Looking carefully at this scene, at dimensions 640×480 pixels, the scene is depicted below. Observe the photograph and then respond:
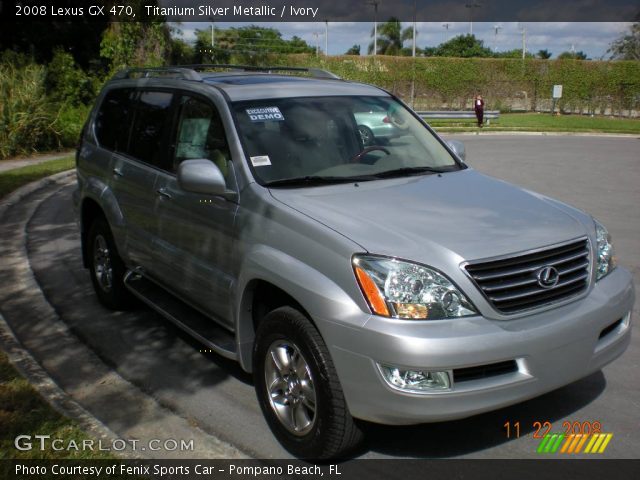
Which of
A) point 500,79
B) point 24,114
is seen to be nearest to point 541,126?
point 500,79

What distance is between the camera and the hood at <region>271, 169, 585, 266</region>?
3.51 meters

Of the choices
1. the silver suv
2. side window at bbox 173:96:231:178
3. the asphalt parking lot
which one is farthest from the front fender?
side window at bbox 173:96:231:178

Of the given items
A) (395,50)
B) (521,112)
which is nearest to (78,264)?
(521,112)

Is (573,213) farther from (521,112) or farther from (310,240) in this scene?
(521,112)

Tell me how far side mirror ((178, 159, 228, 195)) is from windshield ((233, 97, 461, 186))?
0.77ft

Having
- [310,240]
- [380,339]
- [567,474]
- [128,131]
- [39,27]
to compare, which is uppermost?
[39,27]

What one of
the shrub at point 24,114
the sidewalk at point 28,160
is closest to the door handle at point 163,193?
the sidewalk at point 28,160

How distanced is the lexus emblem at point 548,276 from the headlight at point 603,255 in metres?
0.48

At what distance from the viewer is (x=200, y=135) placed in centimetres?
492

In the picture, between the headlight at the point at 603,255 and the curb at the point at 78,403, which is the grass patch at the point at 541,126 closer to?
the curb at the point at 78,403

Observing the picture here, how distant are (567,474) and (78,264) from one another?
5.97 metres

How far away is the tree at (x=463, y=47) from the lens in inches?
3669

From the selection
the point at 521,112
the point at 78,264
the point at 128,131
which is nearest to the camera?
the point at 128,131

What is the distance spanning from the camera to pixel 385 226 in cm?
368
